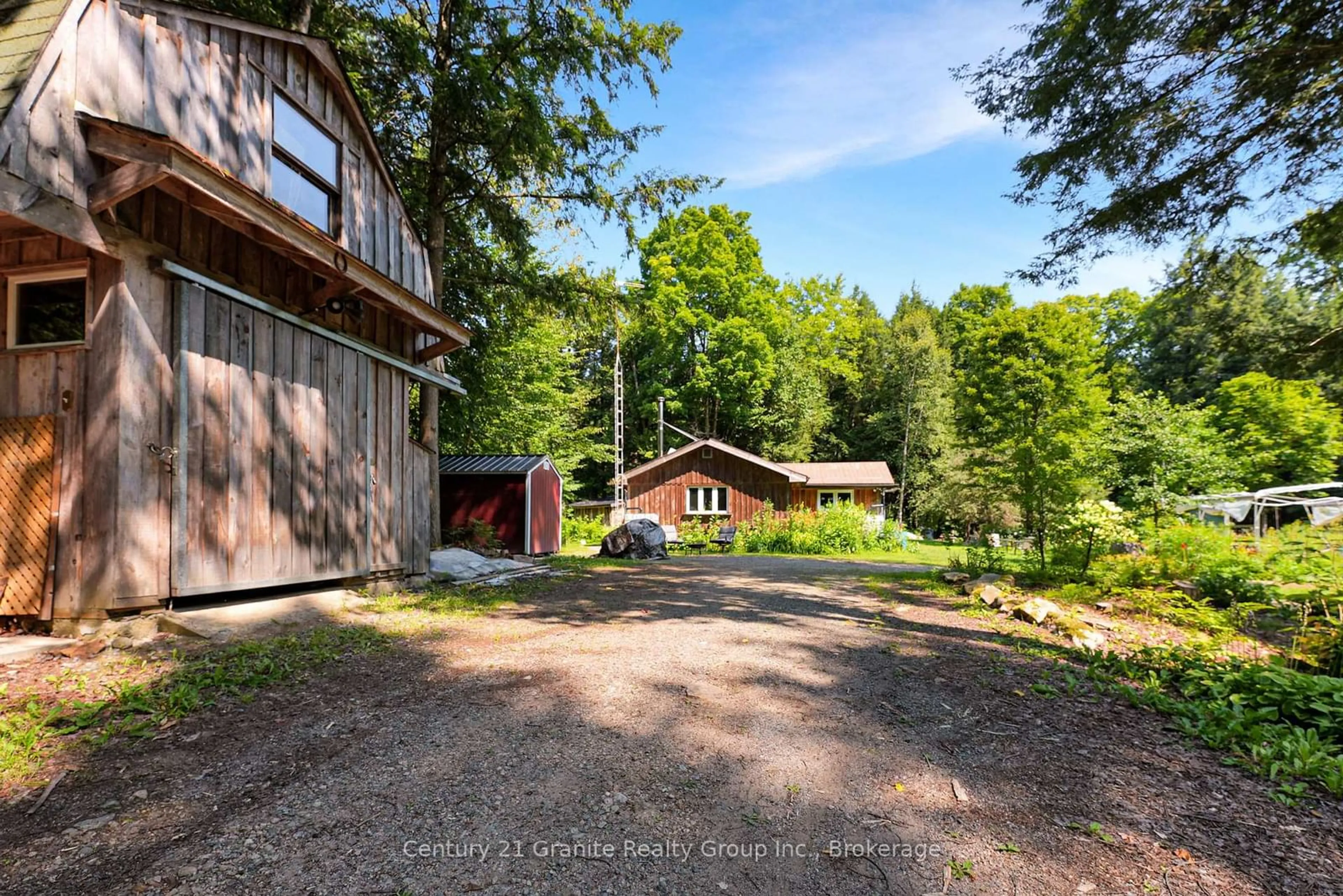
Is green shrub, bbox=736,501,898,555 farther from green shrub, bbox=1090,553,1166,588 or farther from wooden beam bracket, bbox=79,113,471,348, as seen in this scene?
wooden beam bracket, bbox=79,113,471,348

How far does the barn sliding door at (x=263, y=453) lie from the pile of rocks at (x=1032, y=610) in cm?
787

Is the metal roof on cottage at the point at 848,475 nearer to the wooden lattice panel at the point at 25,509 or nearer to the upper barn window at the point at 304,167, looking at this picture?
the upper barn window at the point at 304,167

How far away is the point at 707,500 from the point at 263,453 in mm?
20849

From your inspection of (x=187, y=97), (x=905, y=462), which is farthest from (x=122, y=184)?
(x=905, y=462)

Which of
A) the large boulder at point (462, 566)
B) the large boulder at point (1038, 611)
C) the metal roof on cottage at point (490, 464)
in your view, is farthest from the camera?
the metal roof on cottage at point (490, 464)

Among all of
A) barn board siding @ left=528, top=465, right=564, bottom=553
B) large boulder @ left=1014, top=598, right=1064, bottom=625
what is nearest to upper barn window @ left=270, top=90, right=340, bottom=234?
large boulder @ left=1014, top=598, right=1064, bottom=625

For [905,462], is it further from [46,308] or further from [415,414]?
[46,308]

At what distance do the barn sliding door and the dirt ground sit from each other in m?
2.18

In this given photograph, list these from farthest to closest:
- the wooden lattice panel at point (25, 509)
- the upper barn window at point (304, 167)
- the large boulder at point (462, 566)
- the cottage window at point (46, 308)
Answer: the large boulder at point (462, 566) → the upper barn window at point (304, 167) → the cottage window at point (46, 308) → the wooden lattice panel at point (25, 509)

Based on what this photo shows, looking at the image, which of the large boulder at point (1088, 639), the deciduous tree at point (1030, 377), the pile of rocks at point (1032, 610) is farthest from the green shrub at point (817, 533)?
the large boulder at point (1088, 639)

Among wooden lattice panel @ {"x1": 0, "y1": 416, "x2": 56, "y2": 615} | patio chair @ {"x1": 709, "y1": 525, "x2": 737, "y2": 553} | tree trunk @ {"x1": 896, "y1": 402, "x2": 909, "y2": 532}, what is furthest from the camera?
tree trunk @ {"x1": 896, "y1": 402, "x2": 909, "y2": 532}

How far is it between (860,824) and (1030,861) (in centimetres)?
62

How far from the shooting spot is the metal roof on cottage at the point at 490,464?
628 inches

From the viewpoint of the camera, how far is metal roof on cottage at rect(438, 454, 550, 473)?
52.3ft
